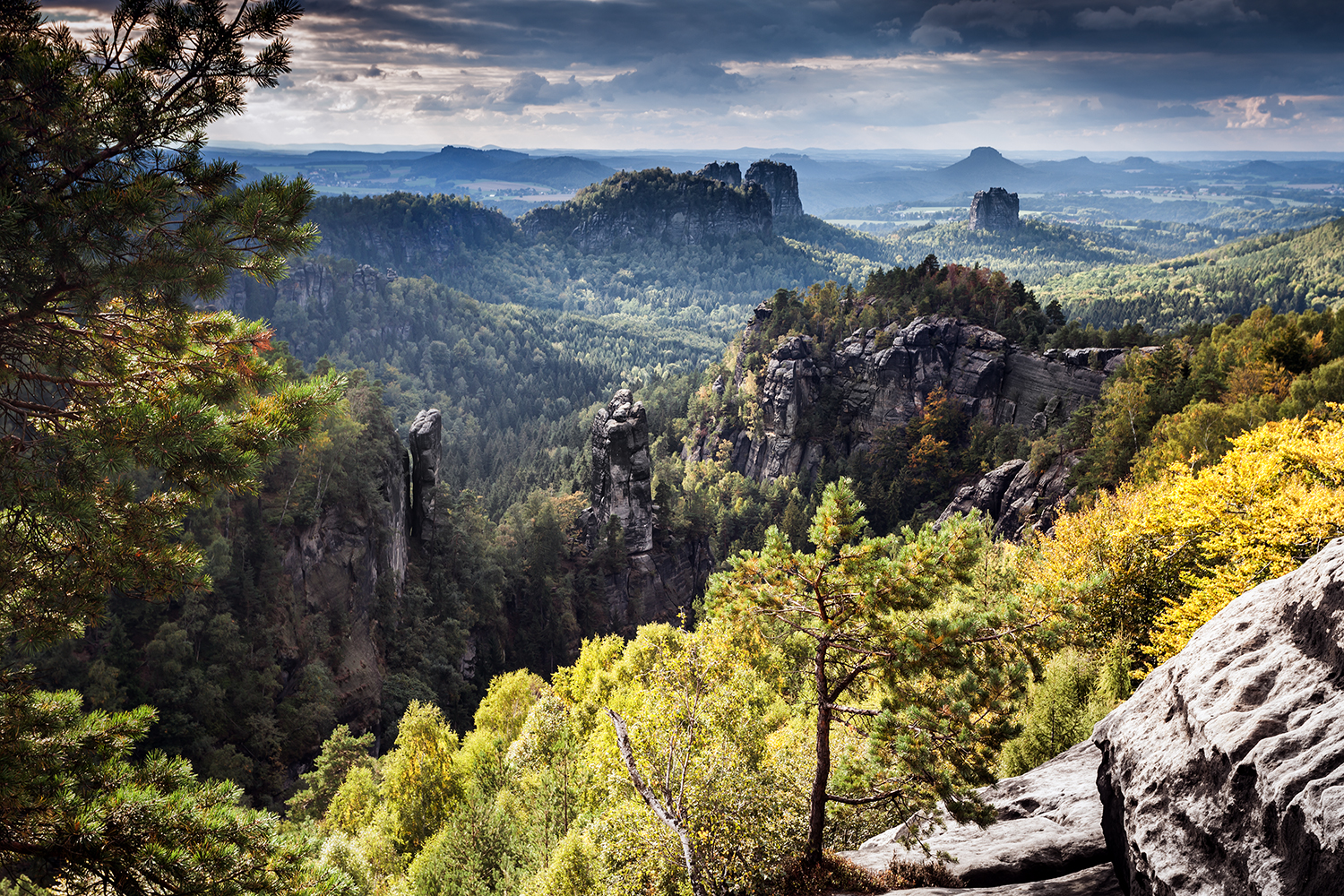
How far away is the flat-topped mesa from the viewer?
67312 mm

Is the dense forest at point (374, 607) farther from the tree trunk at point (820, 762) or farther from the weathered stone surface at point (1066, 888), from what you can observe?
the weathered stone surface at point (1066, 888)

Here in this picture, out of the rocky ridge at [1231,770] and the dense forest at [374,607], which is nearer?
the rocky ridge at [1231,770]

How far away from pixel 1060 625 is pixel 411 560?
5772 cm

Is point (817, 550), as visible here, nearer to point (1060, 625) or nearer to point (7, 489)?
point (1060, 625)

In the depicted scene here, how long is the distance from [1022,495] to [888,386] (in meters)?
35.3

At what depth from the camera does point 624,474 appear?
67875 millimetres

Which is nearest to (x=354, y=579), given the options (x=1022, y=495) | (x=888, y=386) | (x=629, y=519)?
(x=629, y=519)

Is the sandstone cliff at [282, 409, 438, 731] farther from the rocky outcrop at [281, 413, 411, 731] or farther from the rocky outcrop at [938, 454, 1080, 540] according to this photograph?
the rocky outcrop at [938, 454, 1080, 540]

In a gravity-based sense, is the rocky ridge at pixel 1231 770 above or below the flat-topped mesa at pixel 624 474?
above

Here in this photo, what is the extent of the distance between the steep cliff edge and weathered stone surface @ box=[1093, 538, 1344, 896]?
59.1 m

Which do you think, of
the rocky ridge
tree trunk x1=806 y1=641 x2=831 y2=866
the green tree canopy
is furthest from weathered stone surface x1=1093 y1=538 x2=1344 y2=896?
tree trunk x1=806 y1=641 x2=831 y2=866

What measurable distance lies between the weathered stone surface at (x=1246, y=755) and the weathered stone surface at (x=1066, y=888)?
1.06ft

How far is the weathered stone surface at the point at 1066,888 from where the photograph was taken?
9969mm

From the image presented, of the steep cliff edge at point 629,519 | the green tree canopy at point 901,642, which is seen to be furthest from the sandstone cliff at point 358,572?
the green tree canopy at point 901,642
